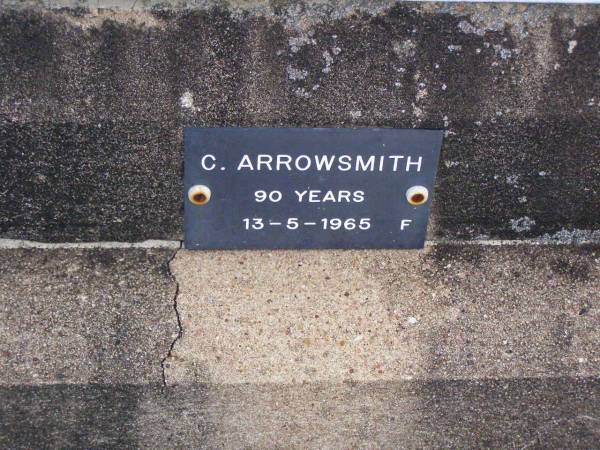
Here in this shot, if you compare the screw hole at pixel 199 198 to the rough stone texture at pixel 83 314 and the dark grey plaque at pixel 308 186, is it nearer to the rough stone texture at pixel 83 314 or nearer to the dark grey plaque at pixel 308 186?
the dark grey plaque at pixel 308 186

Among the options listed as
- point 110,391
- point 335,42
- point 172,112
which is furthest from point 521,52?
point 110,391

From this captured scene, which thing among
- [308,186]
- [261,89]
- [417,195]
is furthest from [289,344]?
[261,89]

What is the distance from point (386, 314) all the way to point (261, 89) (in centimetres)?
84

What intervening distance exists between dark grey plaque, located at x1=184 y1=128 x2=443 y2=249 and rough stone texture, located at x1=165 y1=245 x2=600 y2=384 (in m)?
0.07

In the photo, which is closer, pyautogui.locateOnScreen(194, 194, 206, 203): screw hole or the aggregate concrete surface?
pyautogui.locateOnScreen(194, 194, 206, 203): screw hole

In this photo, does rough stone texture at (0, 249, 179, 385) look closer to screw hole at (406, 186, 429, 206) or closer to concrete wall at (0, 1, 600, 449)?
concrete wall at (0, 1, 600, 449)

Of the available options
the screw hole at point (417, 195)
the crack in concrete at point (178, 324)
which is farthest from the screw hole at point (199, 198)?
the screw hole at point (417, 195)

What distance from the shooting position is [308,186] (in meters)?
1.83

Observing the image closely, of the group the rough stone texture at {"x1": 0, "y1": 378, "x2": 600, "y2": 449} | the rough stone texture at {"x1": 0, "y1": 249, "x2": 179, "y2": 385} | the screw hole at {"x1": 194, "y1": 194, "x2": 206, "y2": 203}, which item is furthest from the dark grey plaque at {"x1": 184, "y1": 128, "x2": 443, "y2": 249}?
the rough stone texture at {"x1": 0, "y1": 378, "x2": 600, "y2": 449}

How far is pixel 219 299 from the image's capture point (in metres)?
1.94

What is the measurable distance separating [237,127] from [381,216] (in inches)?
21.0

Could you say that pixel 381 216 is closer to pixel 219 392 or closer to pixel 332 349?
pixel 332 349

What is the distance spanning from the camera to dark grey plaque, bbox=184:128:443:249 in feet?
5.79

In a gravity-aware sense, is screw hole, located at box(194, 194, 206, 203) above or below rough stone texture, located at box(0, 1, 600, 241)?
below
